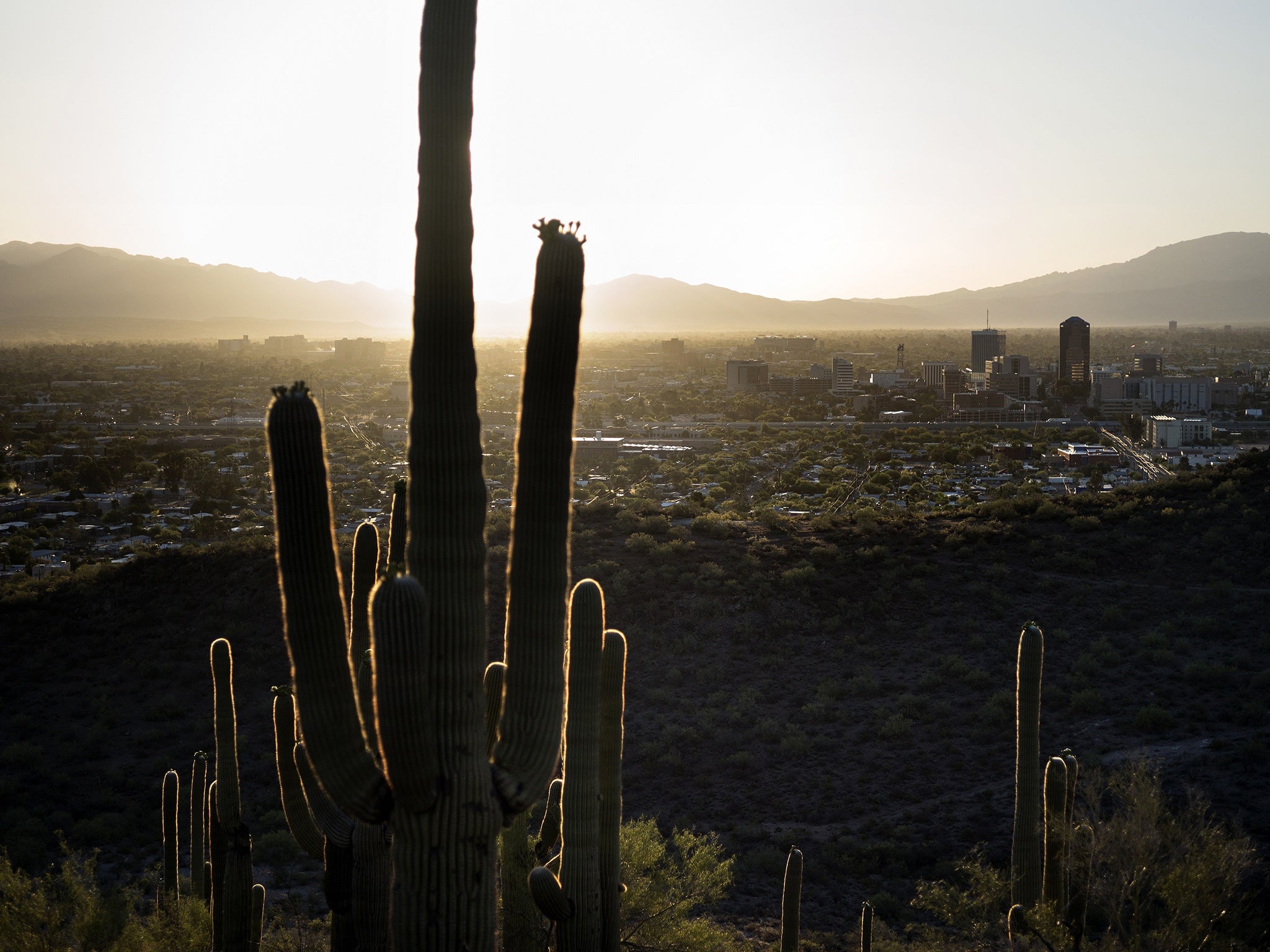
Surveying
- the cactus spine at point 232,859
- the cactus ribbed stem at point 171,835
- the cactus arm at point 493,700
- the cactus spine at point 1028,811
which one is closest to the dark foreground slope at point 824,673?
the cactus spine at point 1028,811

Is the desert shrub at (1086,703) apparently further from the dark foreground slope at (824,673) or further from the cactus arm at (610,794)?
the cactus arm at (610,794)

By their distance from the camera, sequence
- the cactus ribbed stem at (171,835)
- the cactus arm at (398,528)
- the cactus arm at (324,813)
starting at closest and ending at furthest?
1. the cactus arm at (324,813)
2. the cactus arm at (398,528)
3. the cactus ribbed stem at (171,835)

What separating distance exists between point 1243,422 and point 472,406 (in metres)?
85.3

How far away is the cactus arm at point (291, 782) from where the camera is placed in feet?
28.2

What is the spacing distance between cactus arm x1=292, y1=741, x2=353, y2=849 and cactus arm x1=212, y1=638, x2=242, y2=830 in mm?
1969

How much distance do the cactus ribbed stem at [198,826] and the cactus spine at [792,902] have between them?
6.26 m

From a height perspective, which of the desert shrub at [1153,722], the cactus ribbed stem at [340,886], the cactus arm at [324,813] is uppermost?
the cactus arm at [324,813]

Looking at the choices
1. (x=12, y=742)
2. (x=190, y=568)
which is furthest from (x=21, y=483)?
(x=12, y=742)

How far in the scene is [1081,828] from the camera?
10727 millimetres

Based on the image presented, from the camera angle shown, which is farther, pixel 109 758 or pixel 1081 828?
pixel 109 758

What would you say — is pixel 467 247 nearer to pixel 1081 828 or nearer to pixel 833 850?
pixel 1081 828

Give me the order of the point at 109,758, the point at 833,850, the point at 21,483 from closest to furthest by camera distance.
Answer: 1. the point at 833,850
2. the point at 109,758
3. the point at 21,483

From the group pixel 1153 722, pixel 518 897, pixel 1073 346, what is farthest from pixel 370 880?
pixel 1073 346

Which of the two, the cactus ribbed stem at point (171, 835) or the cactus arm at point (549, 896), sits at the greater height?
the cactus arm at point (549, 896)
